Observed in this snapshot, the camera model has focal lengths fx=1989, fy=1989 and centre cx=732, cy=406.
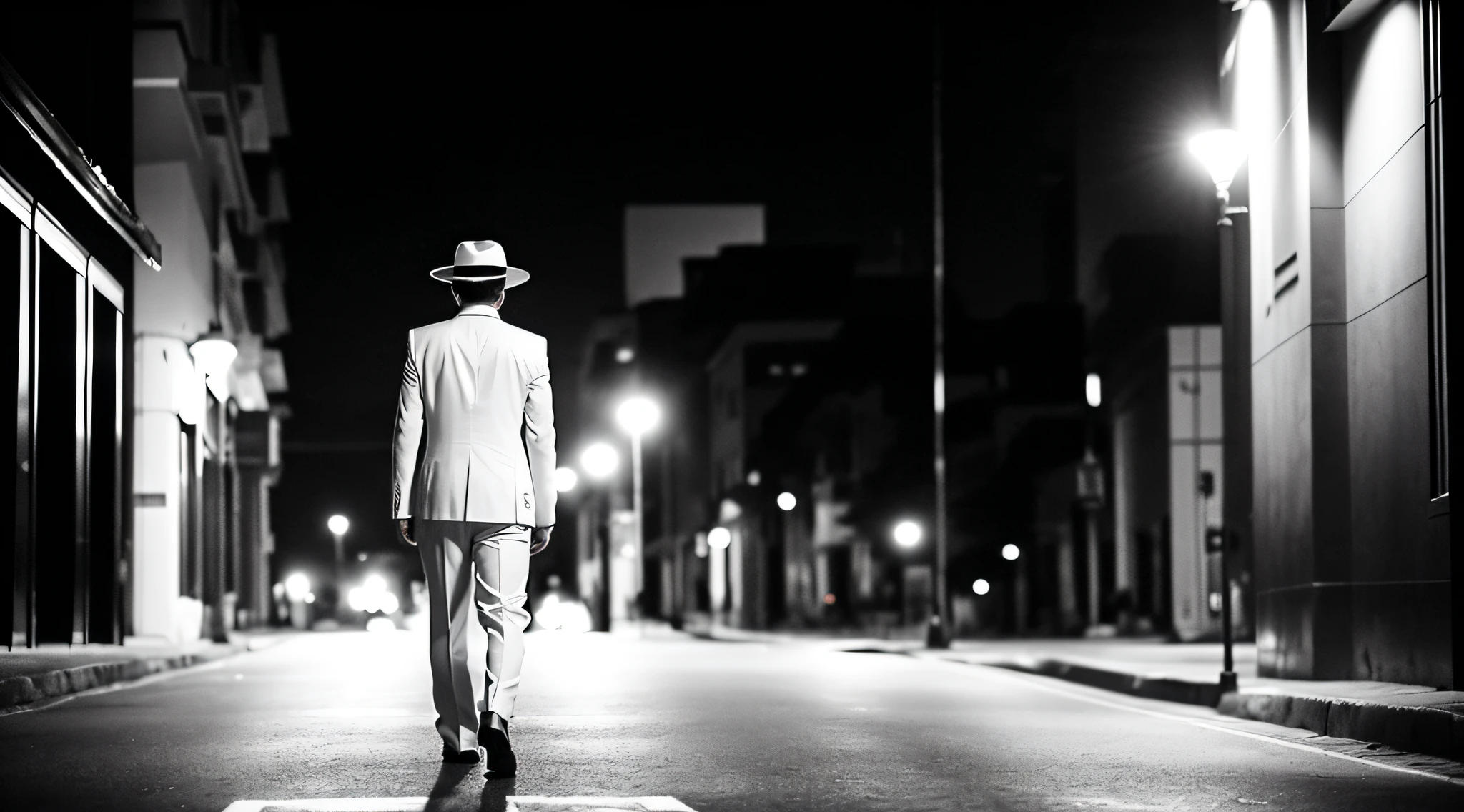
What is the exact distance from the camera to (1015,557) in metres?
60.8

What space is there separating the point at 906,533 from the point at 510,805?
2135 inches

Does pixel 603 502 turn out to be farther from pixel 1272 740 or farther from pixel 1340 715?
pixel 1272 740

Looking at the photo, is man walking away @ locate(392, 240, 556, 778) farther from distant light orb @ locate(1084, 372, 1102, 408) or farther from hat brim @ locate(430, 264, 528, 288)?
distant light orb @ locate(1084, 372, 1102, 408)

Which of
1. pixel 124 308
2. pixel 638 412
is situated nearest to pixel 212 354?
pixel 124 308

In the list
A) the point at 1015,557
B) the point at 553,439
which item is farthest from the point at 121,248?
the point at 1015,557

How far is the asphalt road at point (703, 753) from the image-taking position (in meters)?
7.61

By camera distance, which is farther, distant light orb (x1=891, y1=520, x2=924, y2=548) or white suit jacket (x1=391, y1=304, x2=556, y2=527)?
distant light orb (x1=891, y1=520, x2=924, y2=548)

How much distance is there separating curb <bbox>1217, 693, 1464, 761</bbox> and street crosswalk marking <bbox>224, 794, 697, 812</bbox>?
4493 mm

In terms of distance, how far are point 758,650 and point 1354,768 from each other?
18.0 m

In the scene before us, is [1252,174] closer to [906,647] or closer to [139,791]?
[139,791]

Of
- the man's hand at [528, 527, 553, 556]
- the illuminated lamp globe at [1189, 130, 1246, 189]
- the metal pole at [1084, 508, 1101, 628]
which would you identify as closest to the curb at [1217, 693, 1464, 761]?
the illuminated lamp globe at [1189, 130, 1246, 189]

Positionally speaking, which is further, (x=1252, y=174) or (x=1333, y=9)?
(x=1252, y=174)

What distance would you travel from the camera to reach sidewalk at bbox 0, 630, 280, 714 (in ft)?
45.3

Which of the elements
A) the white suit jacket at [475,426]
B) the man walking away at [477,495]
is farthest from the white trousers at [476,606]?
the white suit jacket at [475,426]
